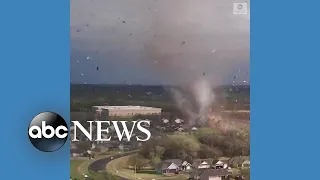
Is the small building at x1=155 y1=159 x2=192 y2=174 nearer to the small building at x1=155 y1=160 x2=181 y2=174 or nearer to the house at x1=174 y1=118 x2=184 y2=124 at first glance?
the small building at x1=155 y1=160 x2=181 y2=174

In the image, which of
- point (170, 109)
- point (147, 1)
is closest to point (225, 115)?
point (170, 109)

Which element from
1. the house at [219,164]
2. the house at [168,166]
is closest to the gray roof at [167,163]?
the house at [168,166]

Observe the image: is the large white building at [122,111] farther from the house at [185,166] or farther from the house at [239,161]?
the house at [239,161]

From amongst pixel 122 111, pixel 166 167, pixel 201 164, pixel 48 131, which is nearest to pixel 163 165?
pixel 166 167

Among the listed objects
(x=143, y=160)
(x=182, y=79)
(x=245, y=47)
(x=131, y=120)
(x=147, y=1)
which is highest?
(x=147, y=1)

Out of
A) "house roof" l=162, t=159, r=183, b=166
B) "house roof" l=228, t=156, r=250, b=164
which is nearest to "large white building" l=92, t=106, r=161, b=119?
"house roof" l=162, t=159, r=183, b=166

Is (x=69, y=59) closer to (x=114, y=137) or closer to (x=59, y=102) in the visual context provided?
(x=59, y=102)
